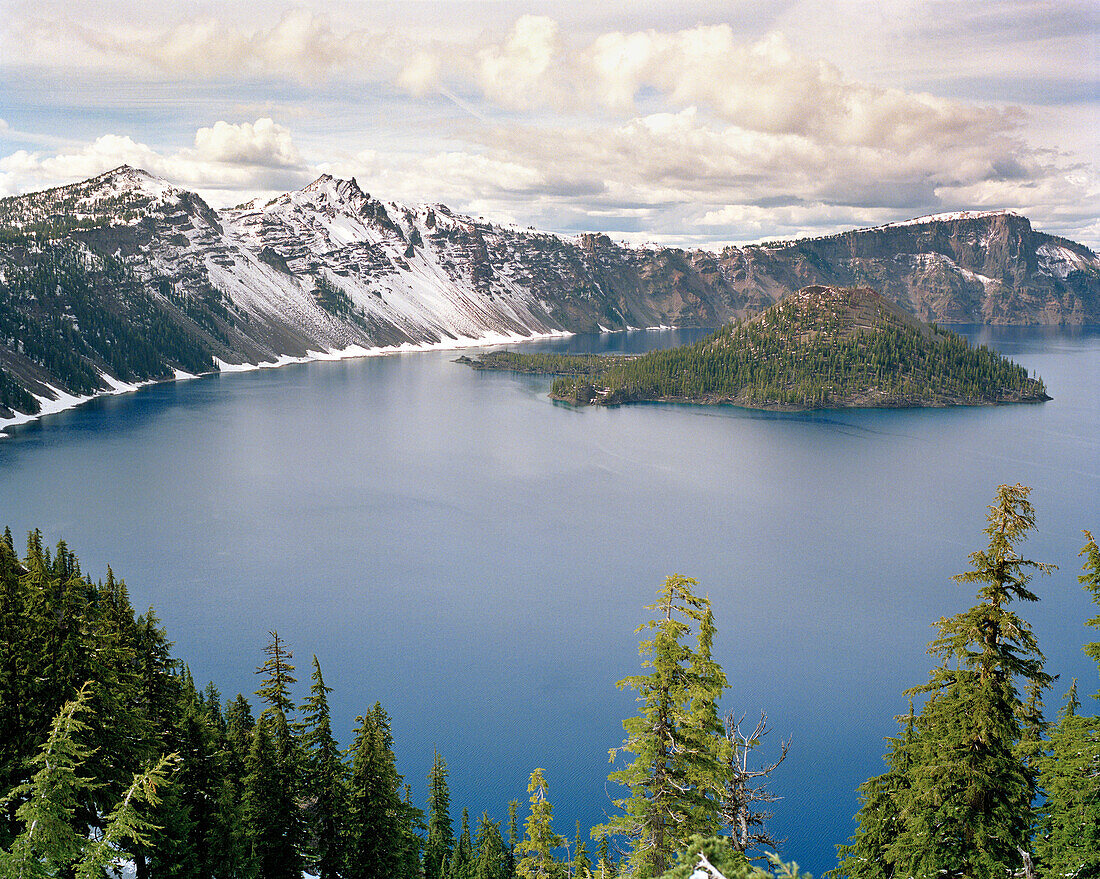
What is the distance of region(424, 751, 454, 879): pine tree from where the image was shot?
36.8 metres

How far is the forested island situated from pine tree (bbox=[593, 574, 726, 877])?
0.05 metres

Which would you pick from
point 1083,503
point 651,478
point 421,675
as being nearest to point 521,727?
point 421,675

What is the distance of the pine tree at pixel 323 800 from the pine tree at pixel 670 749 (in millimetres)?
15158

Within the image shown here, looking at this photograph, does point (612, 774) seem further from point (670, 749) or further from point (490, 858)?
point (490, 858)

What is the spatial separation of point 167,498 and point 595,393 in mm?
117150

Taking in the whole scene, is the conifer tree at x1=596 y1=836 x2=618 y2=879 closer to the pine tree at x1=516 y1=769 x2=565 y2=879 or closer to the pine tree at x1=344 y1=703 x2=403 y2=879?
the pine tree at x1=516 y1=769 x2=565 y2=879

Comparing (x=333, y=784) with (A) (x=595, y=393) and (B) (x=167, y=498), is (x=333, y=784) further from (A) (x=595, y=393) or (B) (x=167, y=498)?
(A) (x=595, y=393)

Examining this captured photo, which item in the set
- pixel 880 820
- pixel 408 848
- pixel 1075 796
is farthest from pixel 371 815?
pixel 1075 796

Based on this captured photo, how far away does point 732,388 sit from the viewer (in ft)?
651

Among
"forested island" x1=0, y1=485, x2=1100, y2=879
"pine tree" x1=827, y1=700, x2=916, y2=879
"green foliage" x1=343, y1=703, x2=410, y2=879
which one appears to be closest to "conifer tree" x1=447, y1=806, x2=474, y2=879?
"forested island" x1=0, y1=485, x2=1100, y2=879

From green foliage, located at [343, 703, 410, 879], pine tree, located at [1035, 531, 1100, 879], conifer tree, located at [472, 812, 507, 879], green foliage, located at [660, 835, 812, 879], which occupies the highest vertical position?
green foliage, located at [660, 835, 812, 879]

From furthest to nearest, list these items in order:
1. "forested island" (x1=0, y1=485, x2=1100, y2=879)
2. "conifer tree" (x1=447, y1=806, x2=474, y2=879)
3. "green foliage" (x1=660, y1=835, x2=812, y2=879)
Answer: "conifer tree" (x1=447, y1=806, x2=474, y2=879) → "forested island" (x1=0, y1=485, x2=1100, y2=879) → "green foliage" (x1=660, y1=835, x2=812, y2=879)

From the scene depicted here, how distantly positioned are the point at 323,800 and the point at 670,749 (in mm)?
17211

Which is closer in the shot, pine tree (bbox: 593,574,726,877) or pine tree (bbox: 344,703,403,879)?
pine tree (bbox: 593,574,726,877)
